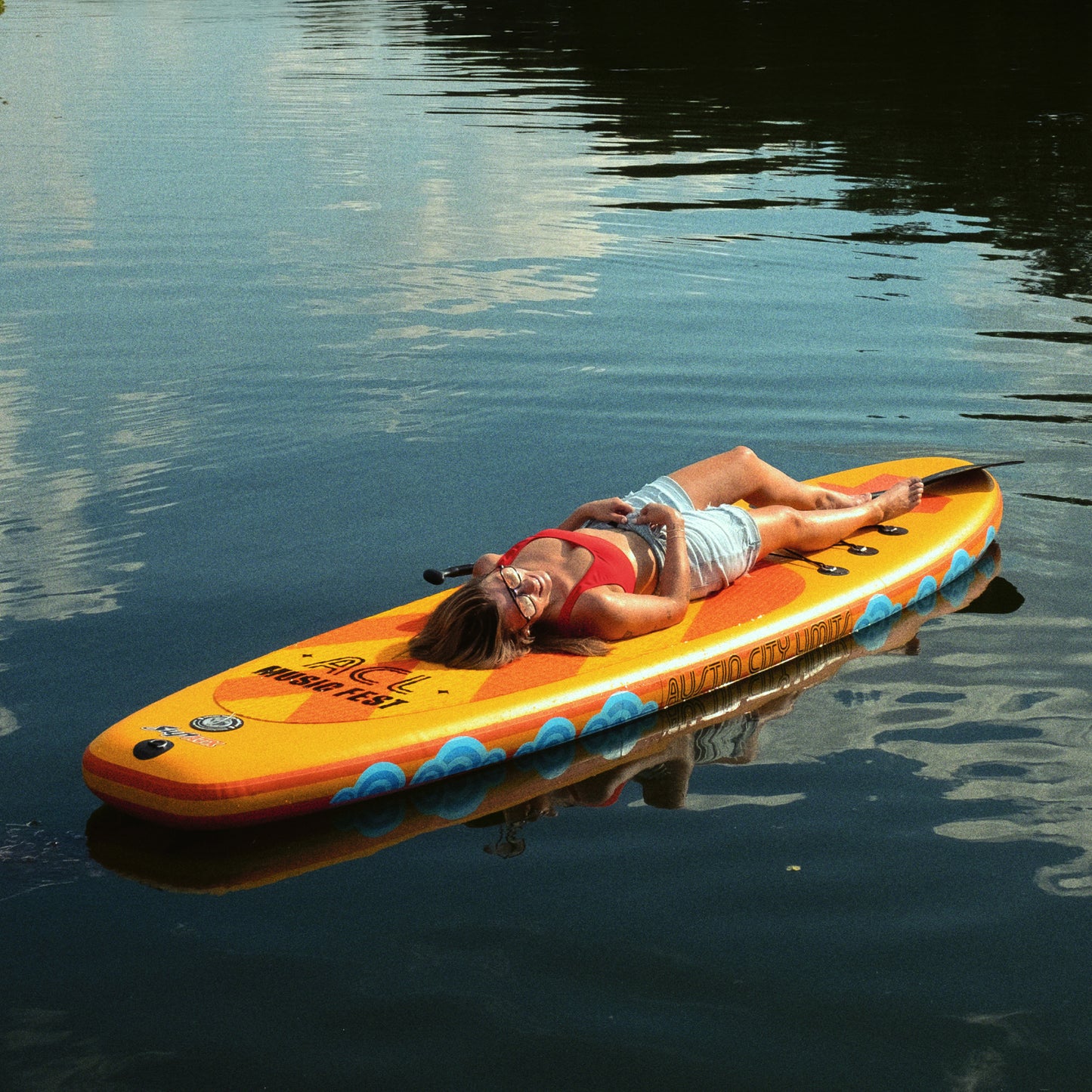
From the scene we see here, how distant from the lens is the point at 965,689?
19.7 ft

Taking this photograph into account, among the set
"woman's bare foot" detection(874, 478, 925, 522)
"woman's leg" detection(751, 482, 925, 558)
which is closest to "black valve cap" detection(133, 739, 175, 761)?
"woman's leg" detection(751, 482, 925, 558)

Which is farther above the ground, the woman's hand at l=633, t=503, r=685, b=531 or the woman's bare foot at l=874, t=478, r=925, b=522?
the woman's hand at l=633, t=503, r=685, b=531

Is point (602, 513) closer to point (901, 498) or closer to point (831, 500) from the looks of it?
point (831, 500)

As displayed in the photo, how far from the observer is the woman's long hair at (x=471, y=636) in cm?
572

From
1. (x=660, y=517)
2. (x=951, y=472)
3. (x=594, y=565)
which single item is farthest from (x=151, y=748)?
(x=951, y=472)

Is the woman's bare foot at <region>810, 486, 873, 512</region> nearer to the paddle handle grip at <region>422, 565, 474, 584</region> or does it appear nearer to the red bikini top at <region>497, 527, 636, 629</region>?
the red bikini top at <region>497, 527, 636, 629</region>

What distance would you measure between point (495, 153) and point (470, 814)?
1597 centimetres

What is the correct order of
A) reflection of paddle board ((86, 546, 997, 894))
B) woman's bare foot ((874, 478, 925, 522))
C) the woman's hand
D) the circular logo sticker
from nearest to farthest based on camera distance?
reflection of paddle board ((86, 546, 997, 894))
the circular logo sticker
the woman's hand
woman's bare foot ((874, 478, 925, 522))

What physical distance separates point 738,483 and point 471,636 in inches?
72.7

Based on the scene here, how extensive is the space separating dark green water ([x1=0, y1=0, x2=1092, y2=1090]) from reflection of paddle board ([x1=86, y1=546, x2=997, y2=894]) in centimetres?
4

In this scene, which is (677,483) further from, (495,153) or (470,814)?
(495,153)

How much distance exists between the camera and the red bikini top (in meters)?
5.97

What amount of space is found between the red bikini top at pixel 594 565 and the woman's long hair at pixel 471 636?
0.21 metres

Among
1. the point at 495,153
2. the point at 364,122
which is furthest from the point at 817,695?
the point at 364,122
